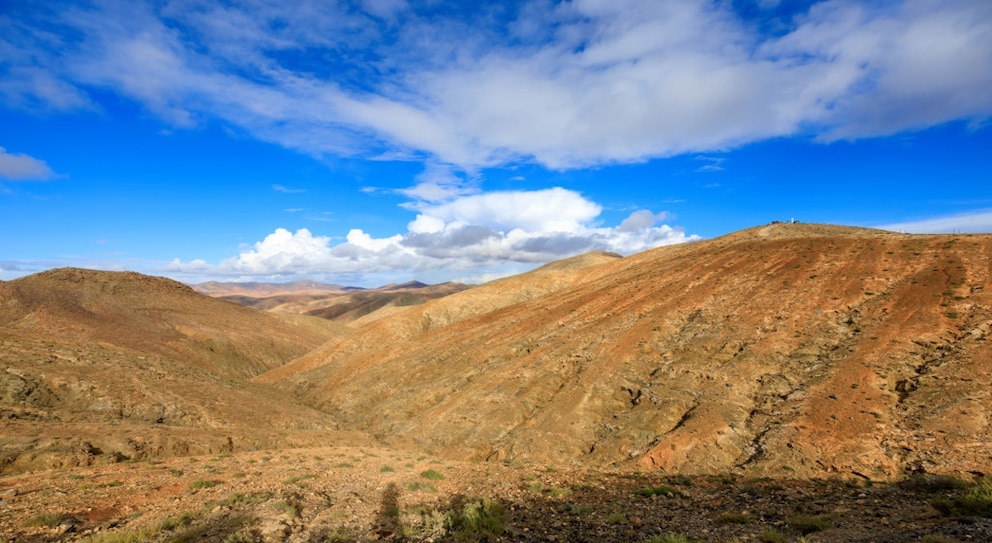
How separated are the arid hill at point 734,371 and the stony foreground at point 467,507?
3329 millimetres

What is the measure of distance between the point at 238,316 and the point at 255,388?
48146mm

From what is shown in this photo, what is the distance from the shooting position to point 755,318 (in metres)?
28.9

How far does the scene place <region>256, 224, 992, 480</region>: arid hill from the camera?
58.3 ft

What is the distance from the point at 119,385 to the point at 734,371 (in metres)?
41.8

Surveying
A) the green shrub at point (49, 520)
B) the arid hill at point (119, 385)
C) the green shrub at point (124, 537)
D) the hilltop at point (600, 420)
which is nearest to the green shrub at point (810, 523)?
the hilltop at point (600, 420)

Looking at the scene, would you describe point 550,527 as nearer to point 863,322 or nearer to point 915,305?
point 863,322

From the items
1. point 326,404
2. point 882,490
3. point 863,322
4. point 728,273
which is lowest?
point 326,404

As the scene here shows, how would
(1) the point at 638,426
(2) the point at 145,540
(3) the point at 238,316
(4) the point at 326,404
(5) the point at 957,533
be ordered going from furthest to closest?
(3) the point at 238,316, (4) the point at 326,404, (1) the point at 638,426, (2) the point at 145,540, (5) the point at 957,533

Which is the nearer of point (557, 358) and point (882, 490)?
point (882, 490)

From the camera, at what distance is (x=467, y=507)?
45.6 ft

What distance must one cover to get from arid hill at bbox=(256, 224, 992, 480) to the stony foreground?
3.33m

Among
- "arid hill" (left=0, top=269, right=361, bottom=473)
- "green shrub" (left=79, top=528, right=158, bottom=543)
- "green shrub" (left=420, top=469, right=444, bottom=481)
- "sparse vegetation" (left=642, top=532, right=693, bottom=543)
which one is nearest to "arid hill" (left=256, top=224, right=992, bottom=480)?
"green shrub" (left=420, top=469, right=444, bottom=481)

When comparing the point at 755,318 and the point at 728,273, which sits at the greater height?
the point at 728,273

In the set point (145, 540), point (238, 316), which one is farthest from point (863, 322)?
point (238, 316)
